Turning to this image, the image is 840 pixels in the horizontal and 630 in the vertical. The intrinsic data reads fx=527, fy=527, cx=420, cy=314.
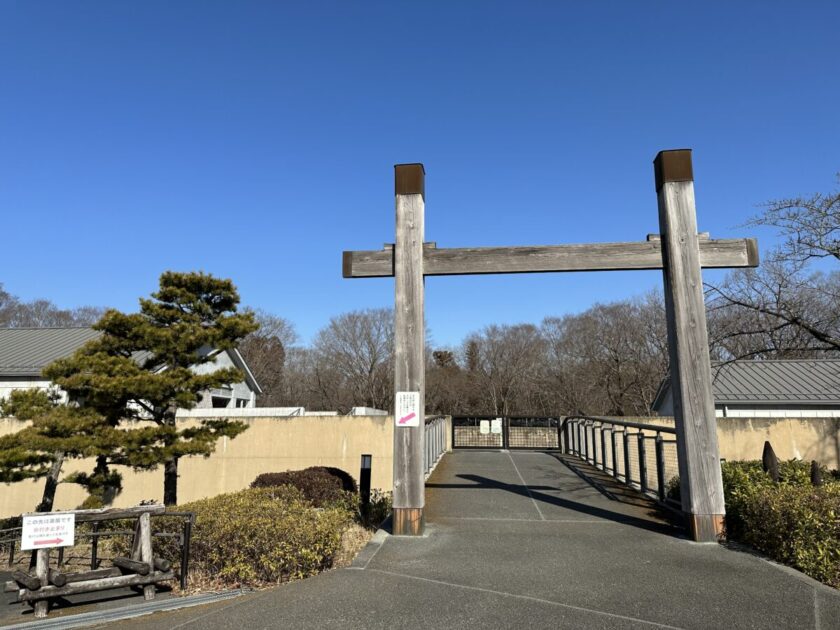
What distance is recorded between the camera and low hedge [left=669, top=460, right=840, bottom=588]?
14.3ft

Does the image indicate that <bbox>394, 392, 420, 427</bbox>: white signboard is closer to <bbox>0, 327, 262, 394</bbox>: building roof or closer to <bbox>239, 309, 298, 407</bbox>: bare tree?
<bbox>0, 327, 262, 394</bbox>: building roof

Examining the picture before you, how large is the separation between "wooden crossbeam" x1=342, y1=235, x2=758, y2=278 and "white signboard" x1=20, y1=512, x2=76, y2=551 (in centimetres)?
375

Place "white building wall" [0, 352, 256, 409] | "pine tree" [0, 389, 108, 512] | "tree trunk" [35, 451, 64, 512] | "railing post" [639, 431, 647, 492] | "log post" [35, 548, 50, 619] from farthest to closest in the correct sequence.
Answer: "white building wall" [0, 352, 256, 409]
"tree trunk" [35, 451, 64, 512]
"pine tree" [0, 389, 108, 512]
"railing post" [639, 431, 647, 492]
"log post" [35, 548, 50, 619]

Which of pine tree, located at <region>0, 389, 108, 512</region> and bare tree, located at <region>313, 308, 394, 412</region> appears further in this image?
bare tree, located at <region>313, 308, 394, 412</region>

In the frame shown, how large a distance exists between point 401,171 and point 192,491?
12.9 meters

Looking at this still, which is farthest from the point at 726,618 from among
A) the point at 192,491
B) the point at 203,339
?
the point at 192,491

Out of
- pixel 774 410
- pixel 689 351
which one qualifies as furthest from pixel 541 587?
pixel 774 410

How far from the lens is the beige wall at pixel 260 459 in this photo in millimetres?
15266

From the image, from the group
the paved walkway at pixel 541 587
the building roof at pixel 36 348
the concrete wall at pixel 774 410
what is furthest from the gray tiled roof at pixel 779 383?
the building roof at pixel 36 348

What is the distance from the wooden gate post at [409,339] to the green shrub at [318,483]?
2.60 metres

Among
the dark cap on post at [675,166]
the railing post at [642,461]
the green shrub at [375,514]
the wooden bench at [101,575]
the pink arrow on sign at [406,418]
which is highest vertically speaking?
the dark cap on post at [675,166]

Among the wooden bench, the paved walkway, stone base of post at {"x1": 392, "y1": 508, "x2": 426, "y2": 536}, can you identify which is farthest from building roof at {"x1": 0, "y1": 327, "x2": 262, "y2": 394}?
the paved walkway

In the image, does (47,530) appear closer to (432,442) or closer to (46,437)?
(46,437)

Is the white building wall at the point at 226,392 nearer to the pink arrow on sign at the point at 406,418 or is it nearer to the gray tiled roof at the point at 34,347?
the gray tiled roof at the point at 34,347
